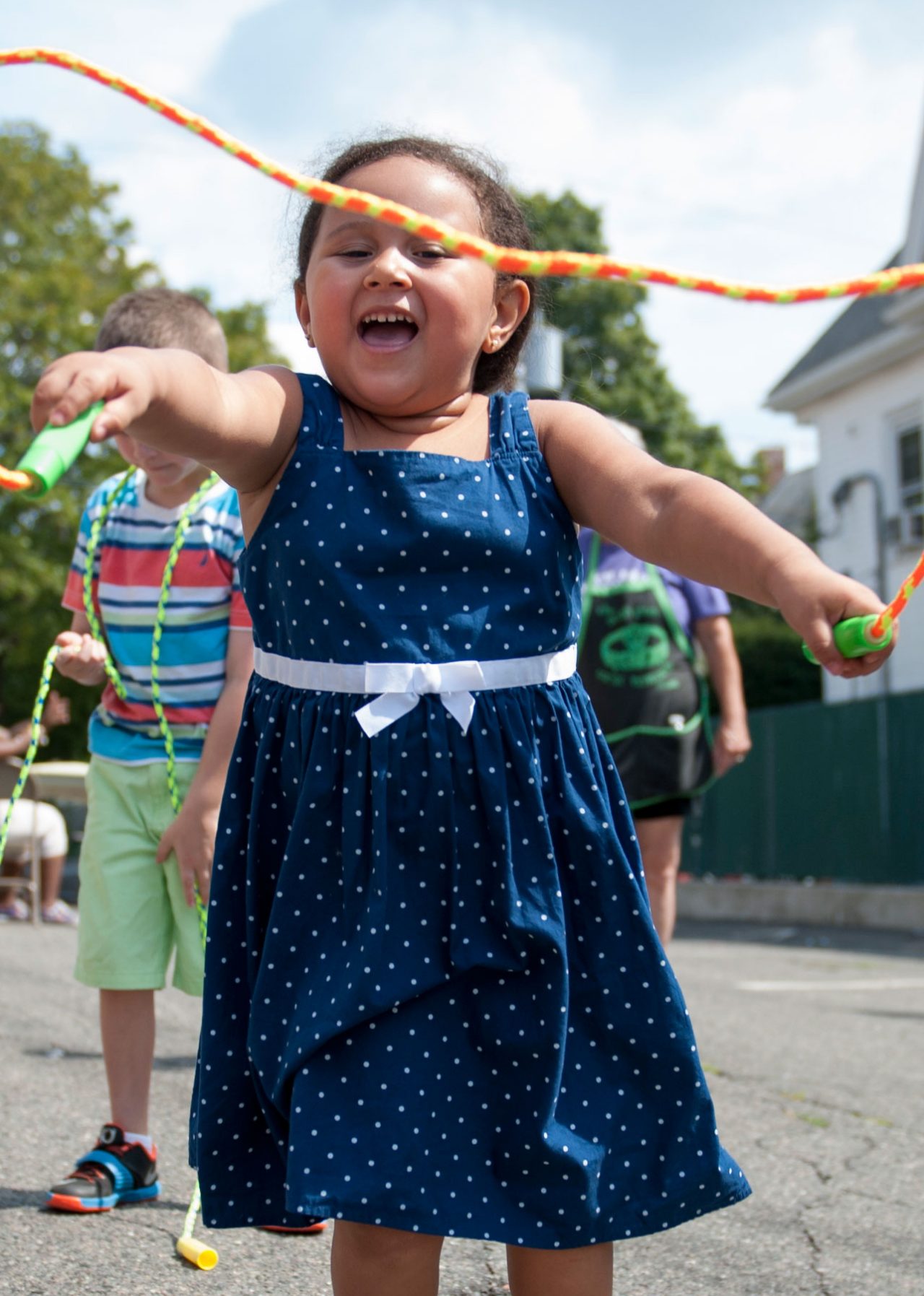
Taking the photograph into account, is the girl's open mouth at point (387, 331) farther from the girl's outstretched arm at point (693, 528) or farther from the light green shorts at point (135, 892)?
the light green shorts at point (135, 892)

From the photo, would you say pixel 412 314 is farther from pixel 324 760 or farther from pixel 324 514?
pixel 324 760

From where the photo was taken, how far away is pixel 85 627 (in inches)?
136

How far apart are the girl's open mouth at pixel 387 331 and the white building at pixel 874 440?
14.1 m

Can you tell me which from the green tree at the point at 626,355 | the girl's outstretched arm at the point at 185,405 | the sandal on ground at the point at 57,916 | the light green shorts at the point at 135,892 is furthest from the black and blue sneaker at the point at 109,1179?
the green tree at the point at 626,355

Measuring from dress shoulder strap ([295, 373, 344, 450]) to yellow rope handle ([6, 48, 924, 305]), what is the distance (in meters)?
0.63

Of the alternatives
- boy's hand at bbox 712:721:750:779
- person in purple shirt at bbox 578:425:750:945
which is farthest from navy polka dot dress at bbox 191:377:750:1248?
boy's hand at bbox 712:721:750:779

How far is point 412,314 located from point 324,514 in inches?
11.8

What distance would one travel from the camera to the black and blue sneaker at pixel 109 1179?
290 cm

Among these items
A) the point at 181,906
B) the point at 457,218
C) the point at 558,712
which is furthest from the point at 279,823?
the point at 181,906

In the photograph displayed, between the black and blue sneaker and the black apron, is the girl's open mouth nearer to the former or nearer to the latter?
the black and blue sneaker

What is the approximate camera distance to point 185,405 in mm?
1724

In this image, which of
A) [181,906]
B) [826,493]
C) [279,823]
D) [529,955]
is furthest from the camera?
[826,493]

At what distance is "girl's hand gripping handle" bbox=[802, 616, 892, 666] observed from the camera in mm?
1509

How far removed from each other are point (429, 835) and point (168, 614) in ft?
4.55
